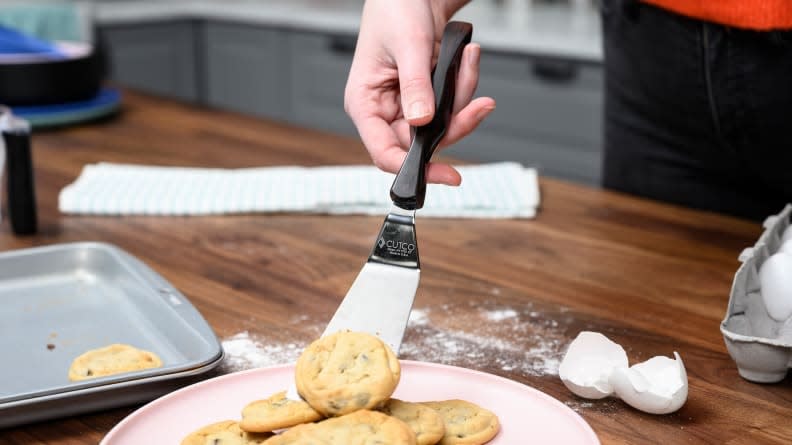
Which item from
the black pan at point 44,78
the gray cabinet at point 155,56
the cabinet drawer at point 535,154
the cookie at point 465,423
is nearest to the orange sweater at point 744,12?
the cookie at point 465,423

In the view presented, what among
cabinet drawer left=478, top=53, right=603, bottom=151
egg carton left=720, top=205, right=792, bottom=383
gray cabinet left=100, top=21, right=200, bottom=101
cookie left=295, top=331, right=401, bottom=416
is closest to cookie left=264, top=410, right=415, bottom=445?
cookie left=295, top=331, right=401, bottom=416

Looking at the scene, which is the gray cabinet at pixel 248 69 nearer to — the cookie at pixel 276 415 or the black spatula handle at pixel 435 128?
the black spatula handle at pixel 435 128

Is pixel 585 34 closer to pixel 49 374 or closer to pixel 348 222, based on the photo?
pixel 348 222

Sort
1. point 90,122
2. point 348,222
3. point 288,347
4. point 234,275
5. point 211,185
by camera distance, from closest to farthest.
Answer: point 288,347, point 234,275, point 348,222, point 211,185, point 90,122

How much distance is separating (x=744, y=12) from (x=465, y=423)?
774mm

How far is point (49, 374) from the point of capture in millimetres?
842

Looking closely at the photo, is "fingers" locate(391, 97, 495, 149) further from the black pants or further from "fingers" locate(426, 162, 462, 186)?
the black pants

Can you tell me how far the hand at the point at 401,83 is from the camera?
3.00ft

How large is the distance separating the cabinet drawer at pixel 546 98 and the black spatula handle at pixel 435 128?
1655 millimetres

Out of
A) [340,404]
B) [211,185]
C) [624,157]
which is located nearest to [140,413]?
[340,404]

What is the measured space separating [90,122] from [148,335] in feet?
3.72

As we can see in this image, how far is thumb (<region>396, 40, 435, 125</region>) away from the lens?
86 centimetres

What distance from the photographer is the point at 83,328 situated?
0.96m

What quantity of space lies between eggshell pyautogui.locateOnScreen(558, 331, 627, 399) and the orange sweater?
594mm
